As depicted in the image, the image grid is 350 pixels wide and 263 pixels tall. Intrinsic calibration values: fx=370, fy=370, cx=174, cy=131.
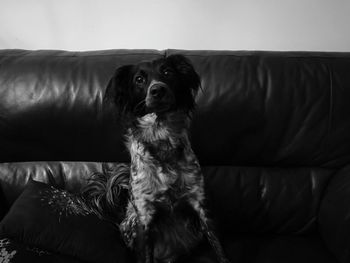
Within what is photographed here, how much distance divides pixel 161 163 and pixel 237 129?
1.32 ft

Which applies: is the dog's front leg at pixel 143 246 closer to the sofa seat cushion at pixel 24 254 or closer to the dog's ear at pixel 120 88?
the sofa seat cushion at pixel 24 254

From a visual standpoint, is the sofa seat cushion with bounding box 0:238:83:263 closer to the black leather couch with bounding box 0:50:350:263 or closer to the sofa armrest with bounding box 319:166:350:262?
→ the black leather couch with bounding box 0:50:350:263

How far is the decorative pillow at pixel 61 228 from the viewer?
1.38 metres

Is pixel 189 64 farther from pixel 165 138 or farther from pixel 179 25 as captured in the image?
pixel 179 25

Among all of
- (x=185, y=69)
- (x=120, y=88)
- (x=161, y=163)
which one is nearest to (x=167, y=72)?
(x=185, y=69)

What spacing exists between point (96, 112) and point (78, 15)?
73 cm

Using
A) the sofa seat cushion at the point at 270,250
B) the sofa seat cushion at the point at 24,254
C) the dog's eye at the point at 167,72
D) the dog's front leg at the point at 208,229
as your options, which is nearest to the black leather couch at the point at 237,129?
the sofa seat cushion at the point at 270,250

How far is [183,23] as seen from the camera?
205cm

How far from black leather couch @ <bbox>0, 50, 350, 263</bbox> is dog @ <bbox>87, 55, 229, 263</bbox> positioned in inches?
4.5

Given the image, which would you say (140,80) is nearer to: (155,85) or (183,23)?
(155,85)

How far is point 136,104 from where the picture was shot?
1.54m

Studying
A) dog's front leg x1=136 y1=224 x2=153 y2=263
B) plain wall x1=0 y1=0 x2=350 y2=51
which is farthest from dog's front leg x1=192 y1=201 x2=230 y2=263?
plain wall x1=0 y1=0 x2=350 y2=51

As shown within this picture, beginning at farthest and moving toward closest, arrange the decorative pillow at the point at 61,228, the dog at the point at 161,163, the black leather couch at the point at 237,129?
the black leather couch at the point at 237,129
the dog at the point at 161,163
the decorative pillow at the point at 61,228

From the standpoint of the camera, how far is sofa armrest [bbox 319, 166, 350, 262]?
54.4 inches
